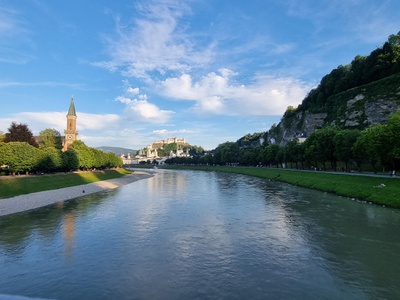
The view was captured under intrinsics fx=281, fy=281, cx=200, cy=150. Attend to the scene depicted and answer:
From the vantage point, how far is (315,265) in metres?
15.2

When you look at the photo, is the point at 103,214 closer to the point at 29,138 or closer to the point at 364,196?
the point at 364,196

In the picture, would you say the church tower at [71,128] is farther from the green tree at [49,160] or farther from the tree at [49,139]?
the green tree at [49,160]

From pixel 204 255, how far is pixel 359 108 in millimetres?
104556

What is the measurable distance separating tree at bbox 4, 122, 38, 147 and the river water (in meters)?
58.8

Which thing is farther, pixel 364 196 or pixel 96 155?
pixel 96 155

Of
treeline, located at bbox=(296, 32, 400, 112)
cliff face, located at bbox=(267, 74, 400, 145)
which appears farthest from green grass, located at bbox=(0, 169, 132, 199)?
treeline, located at bbox=(296, 32, 400, 112)

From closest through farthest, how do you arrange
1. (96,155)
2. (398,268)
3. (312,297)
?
(312,297), (398,268), (96,155)

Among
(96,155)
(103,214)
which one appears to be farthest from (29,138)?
(103,214)

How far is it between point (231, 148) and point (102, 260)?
505 feet

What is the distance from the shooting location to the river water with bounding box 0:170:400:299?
1242cm

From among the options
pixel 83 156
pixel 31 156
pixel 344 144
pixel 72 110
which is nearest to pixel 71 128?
pixel 72 110

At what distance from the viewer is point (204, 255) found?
16.9 metres

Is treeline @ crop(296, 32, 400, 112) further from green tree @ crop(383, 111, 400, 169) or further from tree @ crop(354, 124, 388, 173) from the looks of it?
green tree @ crop(383, 111, 400, 169)

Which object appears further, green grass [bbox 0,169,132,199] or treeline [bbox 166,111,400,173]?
treeline [bbox 166,111,400,173]
